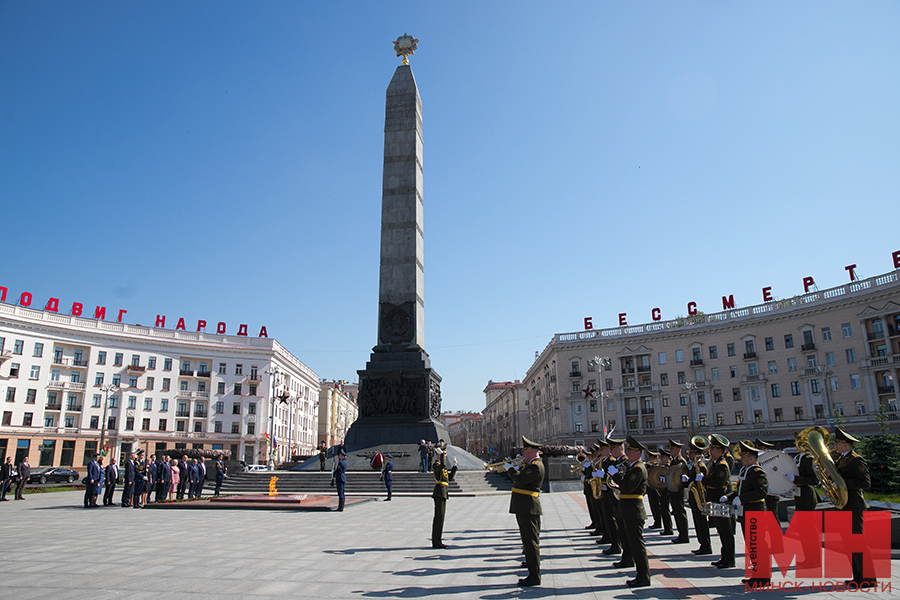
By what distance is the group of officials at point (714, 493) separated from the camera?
6.37 m

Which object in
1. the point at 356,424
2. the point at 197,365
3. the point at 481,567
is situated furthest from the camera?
the point at 197,365

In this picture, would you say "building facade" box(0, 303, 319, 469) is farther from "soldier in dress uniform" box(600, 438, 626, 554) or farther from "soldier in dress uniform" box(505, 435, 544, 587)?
"soldier in dress uniform" box(505, 435, 544, 587)

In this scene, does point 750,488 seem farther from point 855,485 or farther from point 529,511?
point 529,511

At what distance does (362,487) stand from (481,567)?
14474 millimetres

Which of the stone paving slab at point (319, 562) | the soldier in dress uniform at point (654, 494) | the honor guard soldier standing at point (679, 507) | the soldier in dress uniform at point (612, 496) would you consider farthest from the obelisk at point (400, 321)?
the soldier in dress uniform at point (612, 496)

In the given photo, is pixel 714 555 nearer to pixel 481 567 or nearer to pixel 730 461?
pixel 730 461

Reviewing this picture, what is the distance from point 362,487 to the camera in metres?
21.1

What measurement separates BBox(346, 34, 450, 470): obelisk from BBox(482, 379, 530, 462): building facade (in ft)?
164

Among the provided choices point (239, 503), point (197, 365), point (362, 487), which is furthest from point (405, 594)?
point (197, 365)

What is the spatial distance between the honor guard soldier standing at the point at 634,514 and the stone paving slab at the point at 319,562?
24cm

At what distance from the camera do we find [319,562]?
7570mm

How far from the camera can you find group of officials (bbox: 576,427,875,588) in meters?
6.37

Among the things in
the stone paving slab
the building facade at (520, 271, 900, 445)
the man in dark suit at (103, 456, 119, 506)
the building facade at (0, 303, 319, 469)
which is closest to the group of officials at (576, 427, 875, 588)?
the stone paving slab

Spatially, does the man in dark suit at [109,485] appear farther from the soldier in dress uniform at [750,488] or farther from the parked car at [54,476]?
the soldier in dress uniform at [750,488]
